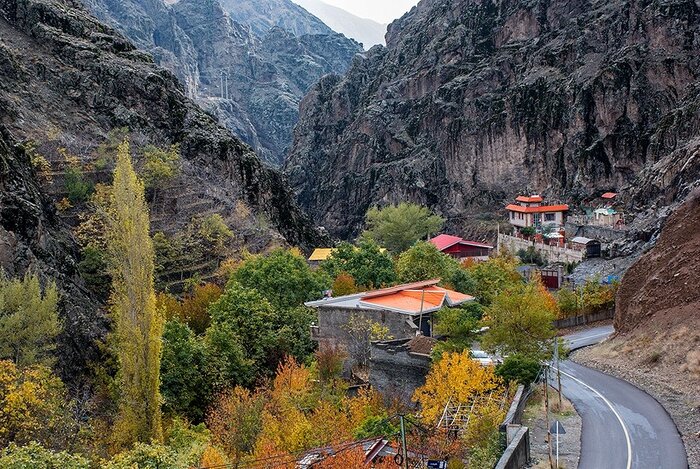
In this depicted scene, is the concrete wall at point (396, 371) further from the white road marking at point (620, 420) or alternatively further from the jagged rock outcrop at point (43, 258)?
the jagged rock outcrop at point (43, 258)

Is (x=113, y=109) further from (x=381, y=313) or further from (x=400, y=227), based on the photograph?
(x=400, y=227)

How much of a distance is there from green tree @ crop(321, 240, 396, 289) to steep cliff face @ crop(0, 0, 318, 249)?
32.6 ft

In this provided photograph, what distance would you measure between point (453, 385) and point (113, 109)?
48.0 meters

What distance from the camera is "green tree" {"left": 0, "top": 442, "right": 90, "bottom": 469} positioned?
1602 cm

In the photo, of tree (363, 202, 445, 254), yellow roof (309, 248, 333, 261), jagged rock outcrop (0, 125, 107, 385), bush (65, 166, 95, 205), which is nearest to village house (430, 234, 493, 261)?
tree (363, 202, 445, 254)

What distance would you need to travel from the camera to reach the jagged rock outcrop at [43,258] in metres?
33.7

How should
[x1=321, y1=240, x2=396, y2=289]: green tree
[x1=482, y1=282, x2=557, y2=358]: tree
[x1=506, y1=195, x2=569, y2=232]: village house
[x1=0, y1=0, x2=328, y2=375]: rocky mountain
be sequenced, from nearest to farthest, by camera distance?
1. [x1=482, y1=282, x2=557, y2=358]: tree
2. [x1=321, y1=240, x2=396, y2=289]: green tree
3. [x1=0, y1=0, x2=328, y2=375]: rocky mountain
4. [x1=506, y1=195, x2=569, y2=232]: village house

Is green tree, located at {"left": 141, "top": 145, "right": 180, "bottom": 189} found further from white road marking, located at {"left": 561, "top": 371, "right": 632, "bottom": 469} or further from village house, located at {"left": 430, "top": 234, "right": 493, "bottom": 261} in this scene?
white road marking, located at {"left": 561, "top": 371, "right": 632, "bottom": 469}

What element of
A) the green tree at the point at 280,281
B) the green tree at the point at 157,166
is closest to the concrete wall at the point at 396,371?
the green tree at the point at 280,281

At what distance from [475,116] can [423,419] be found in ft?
326

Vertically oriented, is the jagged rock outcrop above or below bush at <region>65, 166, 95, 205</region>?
below

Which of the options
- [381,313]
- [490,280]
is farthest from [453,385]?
[490,280]

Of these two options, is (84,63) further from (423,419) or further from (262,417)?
(423,419)

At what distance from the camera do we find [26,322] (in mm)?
28766
